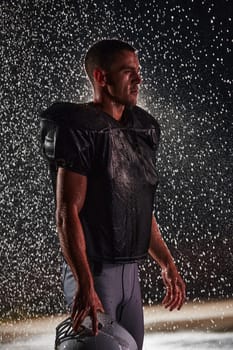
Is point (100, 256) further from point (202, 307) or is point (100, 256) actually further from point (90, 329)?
point (202, 307)

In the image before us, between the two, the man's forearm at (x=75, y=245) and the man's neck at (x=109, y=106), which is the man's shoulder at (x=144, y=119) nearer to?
the man's neck at (x=109, y=106)

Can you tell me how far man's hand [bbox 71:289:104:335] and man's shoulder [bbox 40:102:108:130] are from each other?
47 centimetres

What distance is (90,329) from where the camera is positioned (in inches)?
83.0

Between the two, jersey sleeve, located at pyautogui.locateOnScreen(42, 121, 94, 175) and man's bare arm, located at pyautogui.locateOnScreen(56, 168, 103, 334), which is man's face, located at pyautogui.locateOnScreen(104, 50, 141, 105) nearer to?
jersey sleeve, located at pyautogui.locateOnScreen(42, 121, 94, 175)

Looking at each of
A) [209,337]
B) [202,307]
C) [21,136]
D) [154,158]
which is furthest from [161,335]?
[21,136]

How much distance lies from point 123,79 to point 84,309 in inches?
27.4

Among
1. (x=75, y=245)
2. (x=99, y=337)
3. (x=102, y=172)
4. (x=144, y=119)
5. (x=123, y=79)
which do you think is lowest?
(x=99, y=337)

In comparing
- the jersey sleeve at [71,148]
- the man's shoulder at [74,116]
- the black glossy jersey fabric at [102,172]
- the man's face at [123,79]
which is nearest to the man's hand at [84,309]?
the black glossy jersey fabric at [102,172]

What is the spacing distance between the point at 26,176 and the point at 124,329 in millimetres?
6220

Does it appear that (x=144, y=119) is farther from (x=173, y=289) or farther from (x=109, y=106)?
(x=173, y=289)

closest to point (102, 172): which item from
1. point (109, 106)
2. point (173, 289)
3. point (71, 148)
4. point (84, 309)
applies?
point (71, 148)

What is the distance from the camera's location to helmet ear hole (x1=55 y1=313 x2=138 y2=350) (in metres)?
2.10

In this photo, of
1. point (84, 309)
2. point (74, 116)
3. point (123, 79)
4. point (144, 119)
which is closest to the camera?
point (84, 309)

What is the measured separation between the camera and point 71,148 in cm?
219
